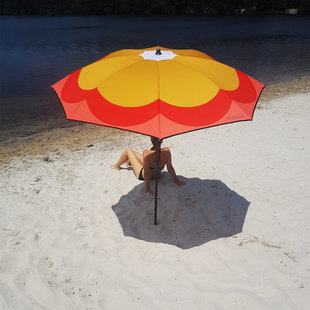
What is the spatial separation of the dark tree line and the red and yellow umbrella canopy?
3520 inches

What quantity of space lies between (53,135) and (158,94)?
8.16m

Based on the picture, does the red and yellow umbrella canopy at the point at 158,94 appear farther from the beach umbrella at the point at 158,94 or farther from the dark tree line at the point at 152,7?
the dark tree line at the point at 152,7

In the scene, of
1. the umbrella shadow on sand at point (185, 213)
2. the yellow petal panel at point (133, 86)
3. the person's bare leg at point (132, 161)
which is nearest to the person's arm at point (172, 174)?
the umbrella shadow on sand at point (185, 213)

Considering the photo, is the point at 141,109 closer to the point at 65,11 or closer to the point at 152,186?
the point at 152,186

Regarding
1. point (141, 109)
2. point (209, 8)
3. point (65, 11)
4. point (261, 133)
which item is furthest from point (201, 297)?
point (65, 11)

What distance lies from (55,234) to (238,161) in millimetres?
4464

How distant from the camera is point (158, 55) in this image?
4301 millimetres

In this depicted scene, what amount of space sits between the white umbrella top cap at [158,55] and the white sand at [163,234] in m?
2.60

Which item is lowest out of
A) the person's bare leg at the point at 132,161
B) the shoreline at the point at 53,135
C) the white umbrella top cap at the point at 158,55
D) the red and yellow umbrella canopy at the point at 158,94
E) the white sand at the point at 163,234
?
the shoreline at the point at 53,135

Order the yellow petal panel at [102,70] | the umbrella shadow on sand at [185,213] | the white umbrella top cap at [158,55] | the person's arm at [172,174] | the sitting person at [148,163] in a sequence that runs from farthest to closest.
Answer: the person's arm at [172,174]
the sitting person at [148,163]
the umbrella shadow on sand at [185,213]
the white umbrella top cap at [158,55]
the yellow petal panel at [102,70]

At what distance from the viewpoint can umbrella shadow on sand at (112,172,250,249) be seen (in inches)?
182

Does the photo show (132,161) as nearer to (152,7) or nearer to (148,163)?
(148,163)

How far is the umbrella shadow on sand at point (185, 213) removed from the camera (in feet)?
15.1

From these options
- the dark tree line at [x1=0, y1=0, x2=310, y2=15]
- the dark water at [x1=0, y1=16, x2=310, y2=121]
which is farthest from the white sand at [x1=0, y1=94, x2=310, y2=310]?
the dark tree line at [x1=0, y1=0, x2=310, y2=15]
